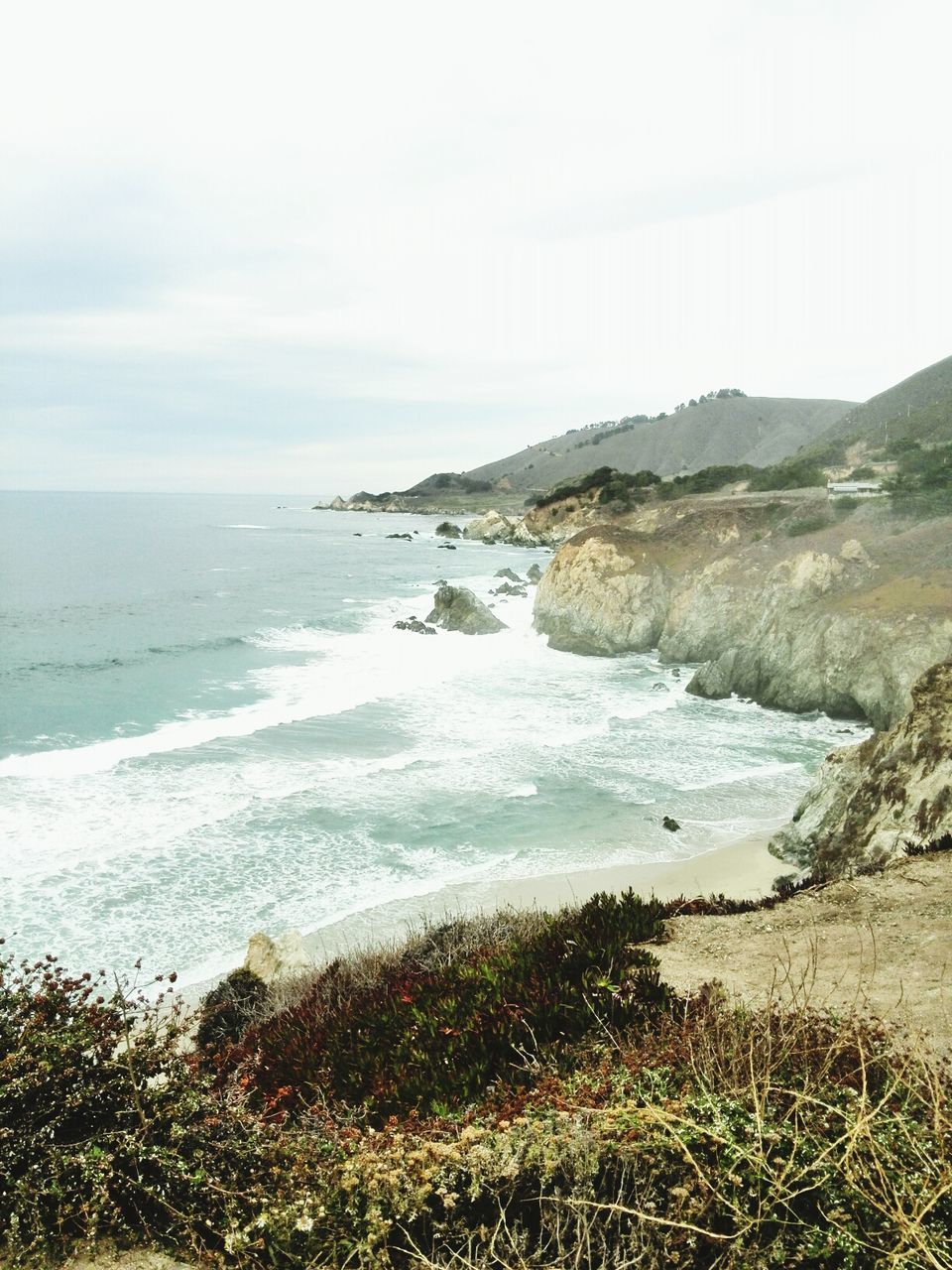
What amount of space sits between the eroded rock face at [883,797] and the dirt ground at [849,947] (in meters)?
1.76

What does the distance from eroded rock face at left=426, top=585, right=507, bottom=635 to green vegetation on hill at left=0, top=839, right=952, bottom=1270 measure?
35.5 meters

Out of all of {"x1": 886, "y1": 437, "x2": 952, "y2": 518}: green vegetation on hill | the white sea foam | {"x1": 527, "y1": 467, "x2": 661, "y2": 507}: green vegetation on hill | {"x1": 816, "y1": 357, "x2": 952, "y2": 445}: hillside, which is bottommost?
the white sea foam

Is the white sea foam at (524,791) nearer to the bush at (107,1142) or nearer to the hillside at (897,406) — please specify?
the bush at (107,1142)

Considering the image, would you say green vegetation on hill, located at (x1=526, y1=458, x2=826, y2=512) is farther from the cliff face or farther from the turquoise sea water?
the turquoise sea water

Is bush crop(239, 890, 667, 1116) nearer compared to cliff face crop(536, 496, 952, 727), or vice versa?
bush crop(239, 890, 667, 1116)

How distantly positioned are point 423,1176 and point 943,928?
21.3 ft

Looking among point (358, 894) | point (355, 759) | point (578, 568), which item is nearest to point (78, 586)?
point (578, 568)

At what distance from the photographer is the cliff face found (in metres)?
24.6

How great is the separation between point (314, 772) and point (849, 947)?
1448cm

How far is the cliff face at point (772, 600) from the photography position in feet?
80.8

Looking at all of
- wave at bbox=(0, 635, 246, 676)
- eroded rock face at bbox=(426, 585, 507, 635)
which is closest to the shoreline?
wave at bbox=(0, 635, 246, 676)

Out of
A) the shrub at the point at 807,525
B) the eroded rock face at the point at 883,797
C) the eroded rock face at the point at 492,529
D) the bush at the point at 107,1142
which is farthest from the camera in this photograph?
the eroded rock face at the point at 492,529

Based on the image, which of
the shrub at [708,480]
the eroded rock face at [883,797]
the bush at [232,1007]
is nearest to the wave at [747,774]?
the eroded rock face at [883,797]

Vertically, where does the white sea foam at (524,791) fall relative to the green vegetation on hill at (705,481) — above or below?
below
